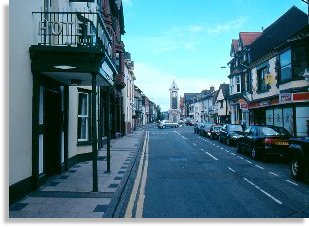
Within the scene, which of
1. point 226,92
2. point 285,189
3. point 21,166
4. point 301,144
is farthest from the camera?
point 226,92

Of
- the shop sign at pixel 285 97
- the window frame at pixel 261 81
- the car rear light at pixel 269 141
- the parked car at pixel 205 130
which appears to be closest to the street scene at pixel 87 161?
the car rear light at pixel 269 141

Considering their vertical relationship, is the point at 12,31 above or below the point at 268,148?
Answer: above

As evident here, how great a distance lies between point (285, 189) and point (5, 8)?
8.71 metres

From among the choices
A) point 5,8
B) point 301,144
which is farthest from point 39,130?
point 301,144

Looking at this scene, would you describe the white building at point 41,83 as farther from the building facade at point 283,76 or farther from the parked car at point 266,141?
the building facade at point 283,76

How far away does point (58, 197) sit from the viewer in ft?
28.0

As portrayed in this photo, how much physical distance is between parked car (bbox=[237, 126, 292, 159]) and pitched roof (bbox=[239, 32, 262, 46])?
68.3ft

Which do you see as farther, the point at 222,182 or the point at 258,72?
the point at 258,72

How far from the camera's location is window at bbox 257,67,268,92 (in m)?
28.3

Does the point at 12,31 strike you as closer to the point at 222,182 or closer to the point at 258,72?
the point at 222,182

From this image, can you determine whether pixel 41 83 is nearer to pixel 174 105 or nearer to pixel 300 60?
pixel 300 60

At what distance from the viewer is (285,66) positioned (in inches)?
928

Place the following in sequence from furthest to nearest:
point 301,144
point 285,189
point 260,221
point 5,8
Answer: point 301,144, point 285,189, point 5,8, point 260,221

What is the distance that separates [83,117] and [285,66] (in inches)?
603
